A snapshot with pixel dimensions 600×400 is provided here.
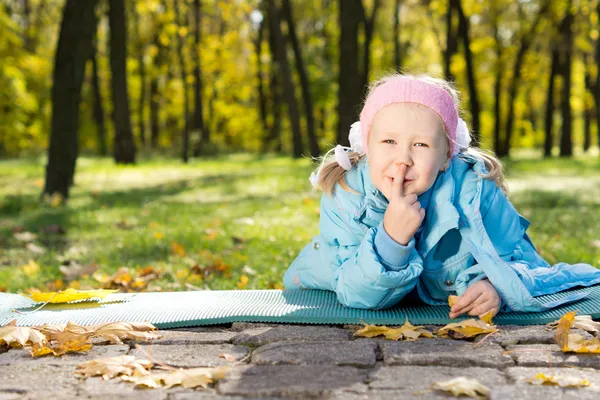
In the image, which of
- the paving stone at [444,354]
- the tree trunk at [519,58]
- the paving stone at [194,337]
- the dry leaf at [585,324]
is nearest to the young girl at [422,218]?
the dry leaf at [585,324]

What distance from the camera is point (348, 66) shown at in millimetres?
13312

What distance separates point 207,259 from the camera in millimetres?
6160

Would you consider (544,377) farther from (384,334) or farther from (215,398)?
(215,398)

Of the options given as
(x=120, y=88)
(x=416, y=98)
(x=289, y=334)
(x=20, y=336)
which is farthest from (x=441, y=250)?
Result: (x=120, y=88)

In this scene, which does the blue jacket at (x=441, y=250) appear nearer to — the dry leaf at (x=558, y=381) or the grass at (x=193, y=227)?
the dry leaf at (x=558, y=381)

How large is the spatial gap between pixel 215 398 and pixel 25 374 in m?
0.76

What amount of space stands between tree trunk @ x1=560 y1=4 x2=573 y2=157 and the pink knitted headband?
18.8m

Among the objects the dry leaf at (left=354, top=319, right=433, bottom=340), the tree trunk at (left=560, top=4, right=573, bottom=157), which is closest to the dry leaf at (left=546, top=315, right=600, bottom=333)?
the dry leaf at (left=354, top=319, right=433, bottom=340)

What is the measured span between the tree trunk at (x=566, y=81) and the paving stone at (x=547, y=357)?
1958cm

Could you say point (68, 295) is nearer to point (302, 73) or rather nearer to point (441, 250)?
point (441, 250)

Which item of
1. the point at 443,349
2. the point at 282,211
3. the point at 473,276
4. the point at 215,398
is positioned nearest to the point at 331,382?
the point at 215,398

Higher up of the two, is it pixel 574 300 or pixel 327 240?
pixel 327 240

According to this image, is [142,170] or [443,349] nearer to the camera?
[443,349]

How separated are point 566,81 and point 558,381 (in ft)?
73.4
